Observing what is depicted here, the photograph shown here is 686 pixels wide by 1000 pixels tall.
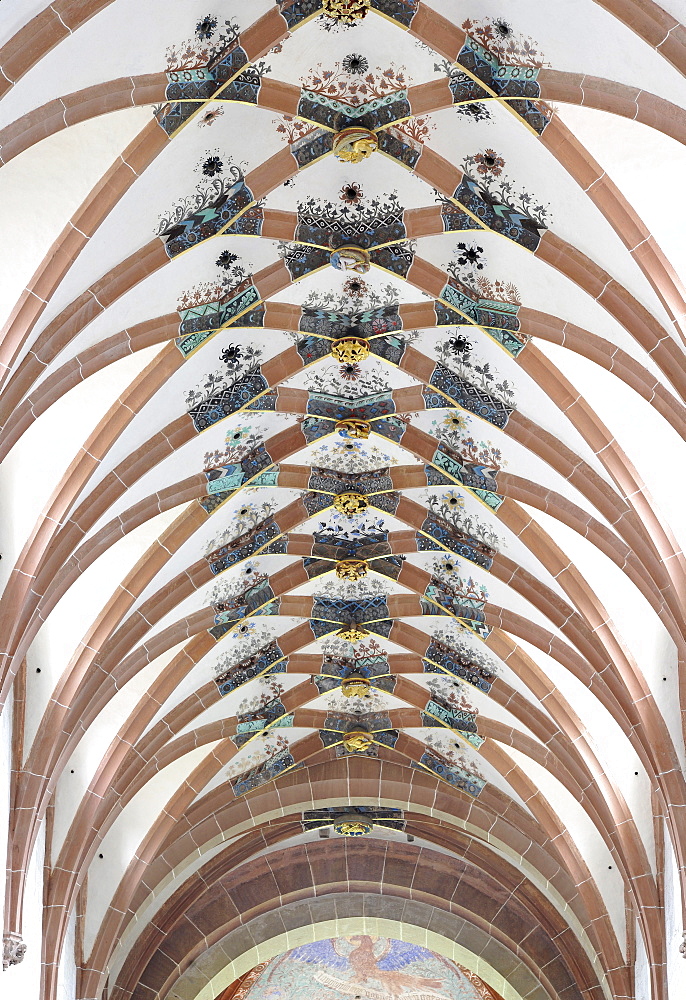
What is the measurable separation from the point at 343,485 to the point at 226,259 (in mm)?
4661

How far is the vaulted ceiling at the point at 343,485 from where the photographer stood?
44.5ft

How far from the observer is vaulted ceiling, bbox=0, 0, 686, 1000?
13.6m

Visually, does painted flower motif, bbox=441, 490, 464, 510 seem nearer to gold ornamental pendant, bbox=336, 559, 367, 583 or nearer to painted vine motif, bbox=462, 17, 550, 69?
gold ornamental pendant, bbox=336, 559, 367, 583

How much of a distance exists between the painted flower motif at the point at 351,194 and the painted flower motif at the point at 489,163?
149 cm

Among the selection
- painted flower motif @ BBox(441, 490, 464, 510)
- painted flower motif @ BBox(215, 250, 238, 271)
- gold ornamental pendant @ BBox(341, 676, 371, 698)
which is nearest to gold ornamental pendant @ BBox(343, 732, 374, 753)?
gold ornamental pendant @ BBox(341, 676, 371, 698)

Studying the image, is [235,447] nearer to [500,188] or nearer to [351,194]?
[351,194]

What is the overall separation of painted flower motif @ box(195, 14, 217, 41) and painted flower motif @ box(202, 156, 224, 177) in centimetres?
158

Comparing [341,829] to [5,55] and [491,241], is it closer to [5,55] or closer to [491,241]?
[491,241]

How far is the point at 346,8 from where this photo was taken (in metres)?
13.2

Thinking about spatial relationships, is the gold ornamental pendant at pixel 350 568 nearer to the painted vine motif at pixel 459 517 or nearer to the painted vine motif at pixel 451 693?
the painted vine motif at pixel 459 517

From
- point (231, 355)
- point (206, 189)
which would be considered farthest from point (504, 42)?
point (231, 355)

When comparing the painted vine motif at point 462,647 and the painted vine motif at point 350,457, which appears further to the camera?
the painted vine motif at point 462,647

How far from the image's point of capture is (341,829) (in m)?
25.8

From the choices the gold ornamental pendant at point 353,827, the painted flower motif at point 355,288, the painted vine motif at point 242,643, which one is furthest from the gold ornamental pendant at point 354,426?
the gold ornamental pendant at point 353,827
